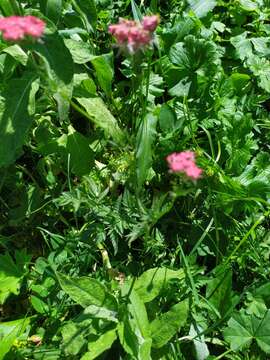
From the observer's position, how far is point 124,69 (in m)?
2.40

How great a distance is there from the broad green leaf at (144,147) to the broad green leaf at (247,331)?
0.56 metres

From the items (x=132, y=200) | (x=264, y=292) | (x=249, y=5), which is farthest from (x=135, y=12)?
(x=264, y=292)

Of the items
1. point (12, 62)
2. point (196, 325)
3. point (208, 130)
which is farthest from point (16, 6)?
point (196, 325)

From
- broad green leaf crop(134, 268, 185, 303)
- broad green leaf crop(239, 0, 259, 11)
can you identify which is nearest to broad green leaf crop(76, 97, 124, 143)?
broad green leaf crop(134, 268, 185, 303)

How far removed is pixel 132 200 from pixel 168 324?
16.0 inches

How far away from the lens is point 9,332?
189 cm

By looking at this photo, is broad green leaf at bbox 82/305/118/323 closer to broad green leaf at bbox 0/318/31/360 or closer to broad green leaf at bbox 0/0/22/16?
broad green leaf at bbox 0/318/31/360

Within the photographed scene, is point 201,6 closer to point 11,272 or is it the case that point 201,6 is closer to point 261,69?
point 261,69

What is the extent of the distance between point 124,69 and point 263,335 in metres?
1.21

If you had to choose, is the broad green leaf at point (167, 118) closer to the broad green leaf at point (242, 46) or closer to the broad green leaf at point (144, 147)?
the broad green leaf at point (144, 147)

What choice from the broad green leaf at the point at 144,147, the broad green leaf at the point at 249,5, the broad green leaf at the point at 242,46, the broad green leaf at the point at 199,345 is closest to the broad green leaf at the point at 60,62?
the broad green leaf at the point at 144,147

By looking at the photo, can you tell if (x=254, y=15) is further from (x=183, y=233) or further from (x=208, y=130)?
(x=183, y=233)

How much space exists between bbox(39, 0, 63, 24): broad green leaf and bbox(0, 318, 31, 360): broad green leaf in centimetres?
108

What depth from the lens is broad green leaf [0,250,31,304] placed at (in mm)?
1928
